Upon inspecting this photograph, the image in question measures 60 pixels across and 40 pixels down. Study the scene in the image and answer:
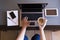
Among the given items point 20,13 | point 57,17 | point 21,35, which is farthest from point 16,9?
point 57,17

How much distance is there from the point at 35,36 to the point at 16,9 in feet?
1.26

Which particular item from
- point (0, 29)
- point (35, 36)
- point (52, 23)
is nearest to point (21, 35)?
point (35, 36)

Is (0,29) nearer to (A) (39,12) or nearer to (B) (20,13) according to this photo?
(B) (20,13)

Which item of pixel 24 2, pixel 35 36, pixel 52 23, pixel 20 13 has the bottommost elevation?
pixel 35 36

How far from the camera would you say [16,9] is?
159cm

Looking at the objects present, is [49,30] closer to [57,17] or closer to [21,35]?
[57,17]

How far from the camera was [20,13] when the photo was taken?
1.53m

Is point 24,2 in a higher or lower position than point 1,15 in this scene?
higher

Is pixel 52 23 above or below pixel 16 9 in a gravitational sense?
below

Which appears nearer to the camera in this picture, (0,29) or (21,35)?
(21,35)

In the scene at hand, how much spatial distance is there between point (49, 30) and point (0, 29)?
22.0 inches

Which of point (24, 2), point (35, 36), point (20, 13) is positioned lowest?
point (35, 36)

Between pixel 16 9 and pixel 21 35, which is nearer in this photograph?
pixel 21 35

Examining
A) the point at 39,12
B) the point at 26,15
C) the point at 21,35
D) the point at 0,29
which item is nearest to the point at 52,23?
the point at 39,12
